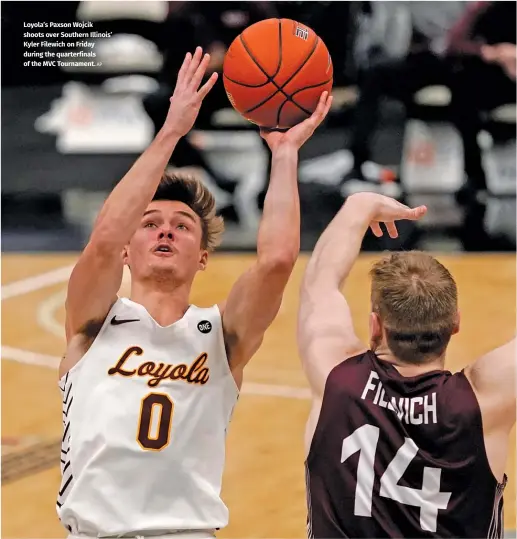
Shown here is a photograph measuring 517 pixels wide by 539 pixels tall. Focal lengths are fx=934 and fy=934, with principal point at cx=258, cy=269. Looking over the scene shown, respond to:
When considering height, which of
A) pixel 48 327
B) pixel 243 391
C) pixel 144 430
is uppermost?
pixel 144 430

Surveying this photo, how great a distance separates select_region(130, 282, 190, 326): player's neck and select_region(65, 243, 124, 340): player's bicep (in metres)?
0.18

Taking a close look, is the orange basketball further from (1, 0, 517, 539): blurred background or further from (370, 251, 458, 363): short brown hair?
(1, 0, 517, 539): blurred background

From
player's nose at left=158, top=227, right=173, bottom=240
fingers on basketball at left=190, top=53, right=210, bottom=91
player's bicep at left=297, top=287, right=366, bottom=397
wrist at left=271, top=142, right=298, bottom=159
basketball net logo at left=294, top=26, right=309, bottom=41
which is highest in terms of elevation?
basketball net logo at left=294, top=26, right=309, bottom=41

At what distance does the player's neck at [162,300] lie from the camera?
388cm

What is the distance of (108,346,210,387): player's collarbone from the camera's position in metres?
3.66

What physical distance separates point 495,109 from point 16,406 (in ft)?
21.4

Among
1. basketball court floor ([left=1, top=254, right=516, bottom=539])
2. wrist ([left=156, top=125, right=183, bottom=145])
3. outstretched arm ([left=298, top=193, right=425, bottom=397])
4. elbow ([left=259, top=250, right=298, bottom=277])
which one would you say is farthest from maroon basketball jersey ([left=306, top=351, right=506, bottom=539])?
wrist ([left=156, top=125, right=183, bottom=145])

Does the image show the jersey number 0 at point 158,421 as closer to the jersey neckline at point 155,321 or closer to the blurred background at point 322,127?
the jersey neckline at point 155,321

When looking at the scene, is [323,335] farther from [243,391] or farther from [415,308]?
[243,391]

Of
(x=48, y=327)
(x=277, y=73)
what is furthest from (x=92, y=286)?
(x=48, y=327)

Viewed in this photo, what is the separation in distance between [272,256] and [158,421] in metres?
0.77

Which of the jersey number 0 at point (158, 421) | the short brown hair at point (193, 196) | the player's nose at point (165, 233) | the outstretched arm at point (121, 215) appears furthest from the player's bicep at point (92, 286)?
the short brown hair at point (193, 196)

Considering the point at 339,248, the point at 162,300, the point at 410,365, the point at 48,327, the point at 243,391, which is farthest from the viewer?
the point at 48,327

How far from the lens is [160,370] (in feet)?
12.1
